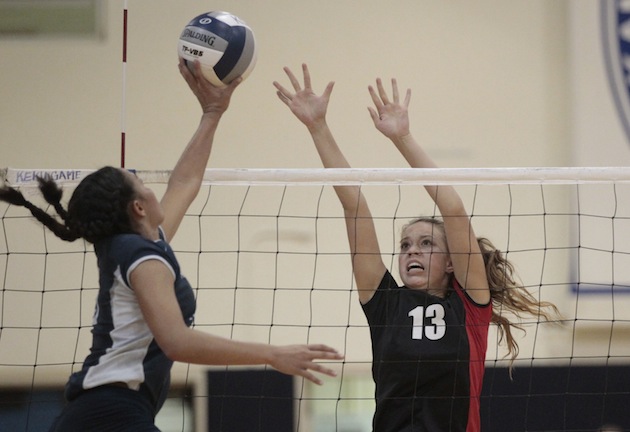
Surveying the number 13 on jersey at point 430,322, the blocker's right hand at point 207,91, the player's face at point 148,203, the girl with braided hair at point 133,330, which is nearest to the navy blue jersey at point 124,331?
the girl with braided hair at point 133,330

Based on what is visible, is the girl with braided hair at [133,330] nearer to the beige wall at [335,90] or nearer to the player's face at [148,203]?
the player's face at [148,203]

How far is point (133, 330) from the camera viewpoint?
2654 mm

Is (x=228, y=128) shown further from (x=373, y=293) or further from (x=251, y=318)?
(x=373, y=293)

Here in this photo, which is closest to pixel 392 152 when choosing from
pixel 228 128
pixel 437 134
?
pixel 437 134

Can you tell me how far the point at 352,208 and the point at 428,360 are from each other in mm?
640

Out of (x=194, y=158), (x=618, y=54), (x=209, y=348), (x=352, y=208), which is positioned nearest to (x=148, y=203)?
(x=209, y=348)

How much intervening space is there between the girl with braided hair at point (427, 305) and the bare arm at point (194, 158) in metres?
0.42

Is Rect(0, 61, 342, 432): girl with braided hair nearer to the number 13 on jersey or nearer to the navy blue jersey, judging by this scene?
the navy blue jersey

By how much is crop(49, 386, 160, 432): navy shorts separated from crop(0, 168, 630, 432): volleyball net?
13.4ft

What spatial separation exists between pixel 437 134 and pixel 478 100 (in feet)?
1.24

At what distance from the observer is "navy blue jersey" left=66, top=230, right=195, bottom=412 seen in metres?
2.60

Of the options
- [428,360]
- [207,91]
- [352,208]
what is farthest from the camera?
[352,208]

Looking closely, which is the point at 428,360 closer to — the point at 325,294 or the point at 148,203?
Result: the point at 148,203

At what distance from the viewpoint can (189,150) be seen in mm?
3410
